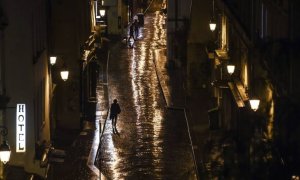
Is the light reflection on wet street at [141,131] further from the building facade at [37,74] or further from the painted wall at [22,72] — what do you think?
the painted wall at [22,72]

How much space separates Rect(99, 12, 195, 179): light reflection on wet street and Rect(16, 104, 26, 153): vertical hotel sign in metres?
5.10

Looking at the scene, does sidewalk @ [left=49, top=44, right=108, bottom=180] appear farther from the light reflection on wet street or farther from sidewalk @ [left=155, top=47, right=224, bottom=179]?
sidewalk @ [left=155, top=47, right=224, bottom=179]

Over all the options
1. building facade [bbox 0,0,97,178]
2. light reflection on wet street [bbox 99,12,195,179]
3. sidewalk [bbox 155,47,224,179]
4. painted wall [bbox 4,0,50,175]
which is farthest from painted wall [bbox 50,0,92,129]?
painted wall [bbox 4,0,50,175]

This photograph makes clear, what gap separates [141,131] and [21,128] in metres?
13.6

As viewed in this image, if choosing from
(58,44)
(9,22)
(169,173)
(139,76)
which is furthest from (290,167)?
(139,76)

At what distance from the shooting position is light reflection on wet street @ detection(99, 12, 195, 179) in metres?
34.7

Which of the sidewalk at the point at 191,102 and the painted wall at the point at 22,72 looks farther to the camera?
the sidewalk at the point at 191,102

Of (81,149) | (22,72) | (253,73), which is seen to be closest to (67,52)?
(81,149)

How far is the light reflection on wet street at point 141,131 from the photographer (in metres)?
34.7

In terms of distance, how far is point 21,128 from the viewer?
94.4 ft

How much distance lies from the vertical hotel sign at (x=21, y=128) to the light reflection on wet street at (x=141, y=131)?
5.10 m

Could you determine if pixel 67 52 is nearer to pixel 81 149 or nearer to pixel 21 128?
pixel 81 149

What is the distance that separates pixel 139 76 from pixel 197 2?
829cm

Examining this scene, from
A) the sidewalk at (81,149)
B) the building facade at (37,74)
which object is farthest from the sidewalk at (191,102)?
the building facade at (37,74)
